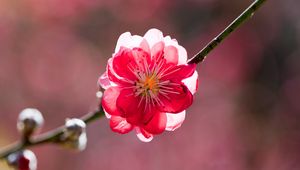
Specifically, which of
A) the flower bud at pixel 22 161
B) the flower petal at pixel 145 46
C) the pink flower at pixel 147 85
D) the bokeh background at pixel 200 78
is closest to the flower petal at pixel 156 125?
the pink flower at pixel 147 85

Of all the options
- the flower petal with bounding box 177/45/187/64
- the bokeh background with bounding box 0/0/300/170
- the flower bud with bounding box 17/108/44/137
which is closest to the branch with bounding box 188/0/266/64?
the flower petal with bounding box 177/45/187/64

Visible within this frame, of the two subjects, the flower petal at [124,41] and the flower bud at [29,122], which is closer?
the flower petal at [124,41]

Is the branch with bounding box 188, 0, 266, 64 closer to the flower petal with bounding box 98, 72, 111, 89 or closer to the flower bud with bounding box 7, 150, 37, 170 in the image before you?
the flower petal with bounding box 98, 72, 111, 89

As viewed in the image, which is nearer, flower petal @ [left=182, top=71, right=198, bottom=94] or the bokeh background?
flower petal @ [left=182, top=71, right=198, bottom=94]

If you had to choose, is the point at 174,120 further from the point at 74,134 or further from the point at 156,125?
the point at 74,134

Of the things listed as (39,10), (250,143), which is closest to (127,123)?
(250,143)

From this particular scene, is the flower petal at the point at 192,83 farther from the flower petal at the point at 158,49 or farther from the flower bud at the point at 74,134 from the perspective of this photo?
the flower bud at the point at 74,134

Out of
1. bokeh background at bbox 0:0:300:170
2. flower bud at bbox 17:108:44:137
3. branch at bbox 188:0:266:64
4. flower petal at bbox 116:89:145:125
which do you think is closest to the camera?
branch at bbox 188:0:266:64

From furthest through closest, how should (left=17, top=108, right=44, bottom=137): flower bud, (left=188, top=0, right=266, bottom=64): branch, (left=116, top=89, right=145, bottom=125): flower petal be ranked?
(left=17, top=108, right=44, bottom=137): flower bud → (left=116, top=89, right=145, bottom=125): flower petal → (left=188, top=0, right=266, bottom=64): branch

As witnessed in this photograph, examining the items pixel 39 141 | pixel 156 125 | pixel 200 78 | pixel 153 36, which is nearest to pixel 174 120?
pixel 156 125
